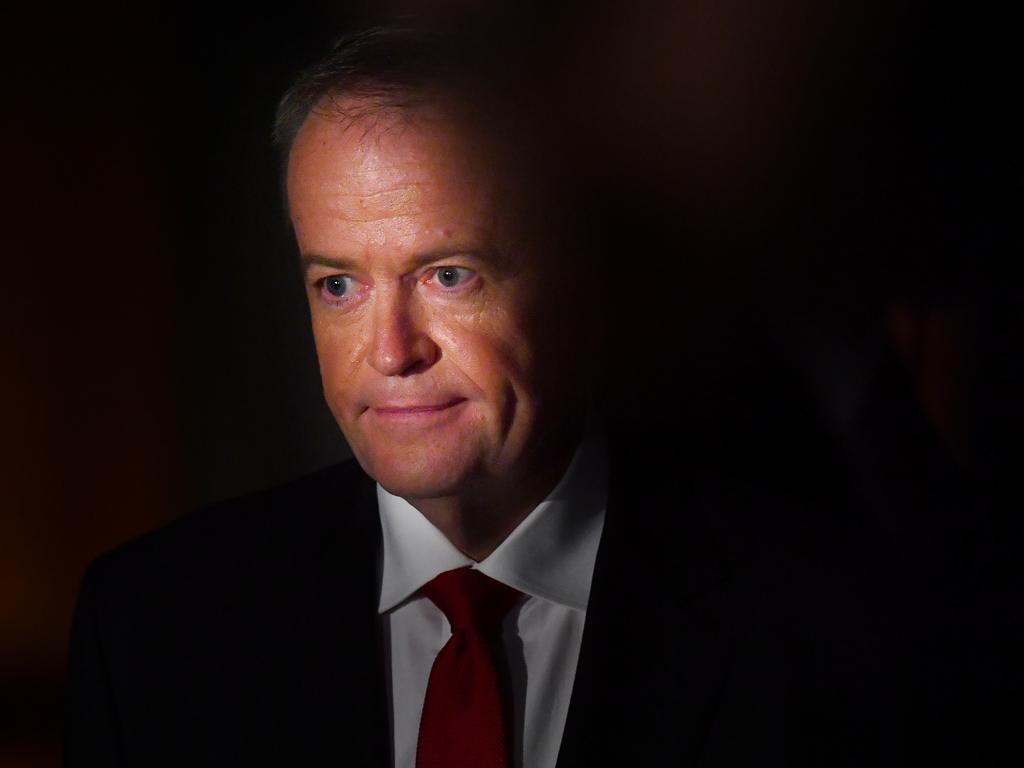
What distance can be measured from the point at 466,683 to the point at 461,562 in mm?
108

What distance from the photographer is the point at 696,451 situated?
1.20 meters

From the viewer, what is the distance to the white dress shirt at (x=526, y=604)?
2.95 feet

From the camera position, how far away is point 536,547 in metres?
0.93

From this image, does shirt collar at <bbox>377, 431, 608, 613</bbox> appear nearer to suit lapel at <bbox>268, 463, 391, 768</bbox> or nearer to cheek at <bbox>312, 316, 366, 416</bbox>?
suit lapel at <bbox>268, 463, 391, 768</bbox>

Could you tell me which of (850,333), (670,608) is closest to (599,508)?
(670,608)

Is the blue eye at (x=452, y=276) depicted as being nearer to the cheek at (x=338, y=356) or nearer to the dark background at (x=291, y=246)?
the cheek at (x=338, y=356)

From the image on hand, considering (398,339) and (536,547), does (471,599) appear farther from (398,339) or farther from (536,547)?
(398,339)

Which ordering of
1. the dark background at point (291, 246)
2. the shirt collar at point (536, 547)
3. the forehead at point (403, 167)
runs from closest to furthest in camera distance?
the forehead at point (403, 167) < the shirt collar at point (536, 547) < the dark background at point (291, 246)

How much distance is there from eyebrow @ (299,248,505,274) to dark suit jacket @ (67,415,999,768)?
10.8 inches

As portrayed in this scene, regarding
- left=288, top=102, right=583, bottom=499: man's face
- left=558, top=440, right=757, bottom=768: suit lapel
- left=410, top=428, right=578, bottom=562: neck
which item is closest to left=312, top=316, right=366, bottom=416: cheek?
left=288, top=102, right=583, bottom=499: man's face

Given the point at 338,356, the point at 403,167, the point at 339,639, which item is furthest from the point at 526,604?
the point at 403,167

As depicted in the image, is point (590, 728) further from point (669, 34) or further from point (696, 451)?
point (669, 34)

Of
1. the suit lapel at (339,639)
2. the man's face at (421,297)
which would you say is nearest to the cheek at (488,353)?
the man's face at (421,297)

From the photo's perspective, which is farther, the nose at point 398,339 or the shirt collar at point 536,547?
the shirt collar at point 536,547
